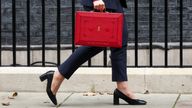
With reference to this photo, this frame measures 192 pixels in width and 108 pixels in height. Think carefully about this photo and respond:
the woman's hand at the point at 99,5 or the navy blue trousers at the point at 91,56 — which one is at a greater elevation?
the woman's hand at the point at 99,5

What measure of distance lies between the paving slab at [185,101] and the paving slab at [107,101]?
0.07 m

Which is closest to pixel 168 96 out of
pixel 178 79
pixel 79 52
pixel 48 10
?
pixel 178 79

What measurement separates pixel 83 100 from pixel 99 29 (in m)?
1.09

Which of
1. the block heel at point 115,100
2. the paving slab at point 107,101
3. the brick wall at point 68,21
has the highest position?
the brick wall at point 68,21

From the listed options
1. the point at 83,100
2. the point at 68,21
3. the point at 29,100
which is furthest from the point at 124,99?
the point at 68,21

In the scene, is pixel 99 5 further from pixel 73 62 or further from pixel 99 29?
pixel 73 62

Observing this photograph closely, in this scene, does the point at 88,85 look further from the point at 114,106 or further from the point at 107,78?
the point at 114,106

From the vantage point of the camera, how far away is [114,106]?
6.67 metres

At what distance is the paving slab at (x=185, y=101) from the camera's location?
261 inches

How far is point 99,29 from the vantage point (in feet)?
20.5

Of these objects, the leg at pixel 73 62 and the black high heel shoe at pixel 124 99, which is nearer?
the leg at pixel 73 62

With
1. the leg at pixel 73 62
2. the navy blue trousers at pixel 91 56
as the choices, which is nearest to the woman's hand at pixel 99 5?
the navy blue trousers at pixel 91 56

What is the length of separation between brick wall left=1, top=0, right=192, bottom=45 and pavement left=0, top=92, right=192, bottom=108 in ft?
7.86

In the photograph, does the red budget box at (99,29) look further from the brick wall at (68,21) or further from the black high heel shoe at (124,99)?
the brick wall at (68,21)
